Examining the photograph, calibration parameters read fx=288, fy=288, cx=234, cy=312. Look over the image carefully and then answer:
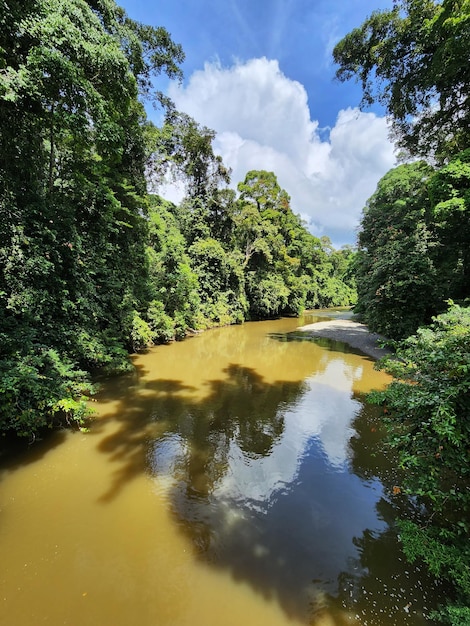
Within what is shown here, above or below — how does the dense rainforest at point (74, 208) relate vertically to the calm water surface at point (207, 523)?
above

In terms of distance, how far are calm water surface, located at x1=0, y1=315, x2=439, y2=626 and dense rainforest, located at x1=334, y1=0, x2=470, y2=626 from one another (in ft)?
2.19

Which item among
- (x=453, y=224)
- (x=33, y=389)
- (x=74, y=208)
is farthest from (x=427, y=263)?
(x=33, y=389)

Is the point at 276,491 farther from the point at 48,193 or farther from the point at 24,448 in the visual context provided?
the point at 48,193

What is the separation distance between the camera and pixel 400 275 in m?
10.6

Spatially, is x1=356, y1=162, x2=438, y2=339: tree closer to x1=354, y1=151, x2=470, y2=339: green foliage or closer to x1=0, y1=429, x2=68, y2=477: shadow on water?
x1=354, y1=151, x2=470, y2=339: green foliage

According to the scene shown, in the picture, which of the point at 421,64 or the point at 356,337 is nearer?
the point at 421,64

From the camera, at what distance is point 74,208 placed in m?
6.80

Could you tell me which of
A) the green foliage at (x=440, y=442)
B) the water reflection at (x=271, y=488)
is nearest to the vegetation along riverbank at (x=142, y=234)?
the green foliage at (x=440, y=442)

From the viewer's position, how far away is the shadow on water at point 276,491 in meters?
2.79

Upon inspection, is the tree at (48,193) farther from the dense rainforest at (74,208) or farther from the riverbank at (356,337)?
the riverbank at (356,337)

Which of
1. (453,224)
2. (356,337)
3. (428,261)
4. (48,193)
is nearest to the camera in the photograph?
(48,193)

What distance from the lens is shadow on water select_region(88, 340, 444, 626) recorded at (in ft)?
9.14

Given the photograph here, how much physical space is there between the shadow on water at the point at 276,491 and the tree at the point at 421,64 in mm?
9874

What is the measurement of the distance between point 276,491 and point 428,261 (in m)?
9.82
